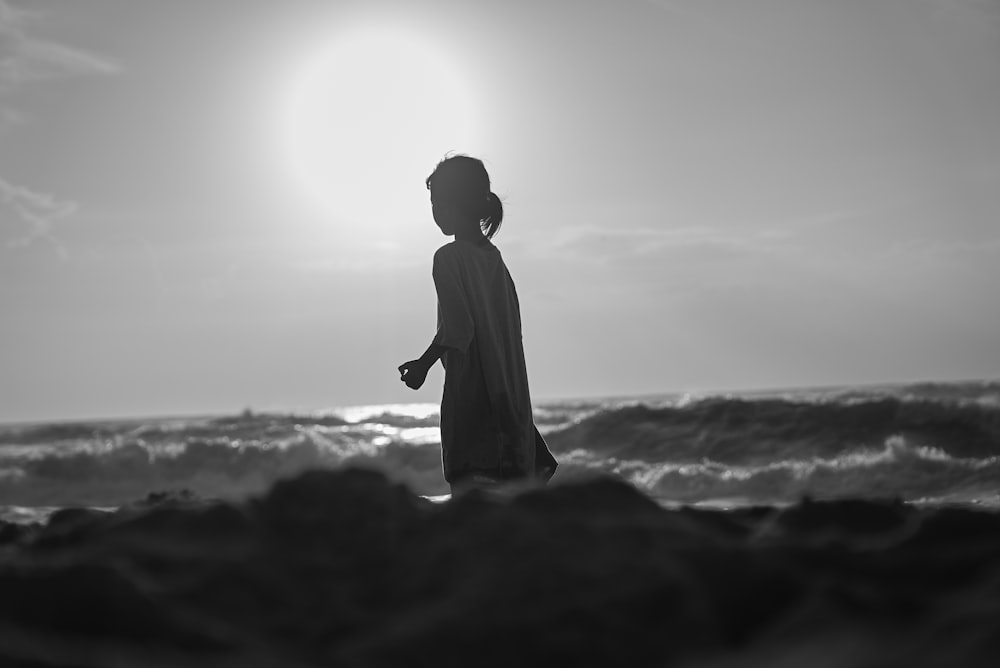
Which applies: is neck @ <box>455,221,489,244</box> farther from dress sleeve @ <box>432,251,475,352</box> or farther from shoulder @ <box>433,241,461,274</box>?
dress sleeve @ <box>432,251,475,352</box>

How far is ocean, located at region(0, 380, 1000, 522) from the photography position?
1456 cm

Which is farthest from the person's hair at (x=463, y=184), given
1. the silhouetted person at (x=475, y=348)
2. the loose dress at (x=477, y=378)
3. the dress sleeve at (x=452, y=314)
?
the dress sleeve at (x=452, y=314)

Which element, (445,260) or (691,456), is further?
(691,456)

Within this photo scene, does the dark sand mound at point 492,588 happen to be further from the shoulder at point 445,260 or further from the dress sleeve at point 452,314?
the shoulder at point 445,260

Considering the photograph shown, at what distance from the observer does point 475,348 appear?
4.04 meters

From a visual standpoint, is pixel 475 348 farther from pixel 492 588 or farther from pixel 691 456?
pixel 691 456

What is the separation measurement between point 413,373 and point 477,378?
1.26ft

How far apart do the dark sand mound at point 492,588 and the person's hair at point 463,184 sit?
241 cm

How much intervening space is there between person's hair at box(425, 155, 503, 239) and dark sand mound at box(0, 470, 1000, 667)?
7.91 feet

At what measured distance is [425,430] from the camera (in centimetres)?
2633

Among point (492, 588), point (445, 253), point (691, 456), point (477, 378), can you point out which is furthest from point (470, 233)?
point (691, 456)

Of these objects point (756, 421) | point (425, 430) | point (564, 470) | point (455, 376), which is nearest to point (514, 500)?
point (455, 376)

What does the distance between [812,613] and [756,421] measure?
1836cm

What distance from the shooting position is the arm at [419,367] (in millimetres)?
3689
